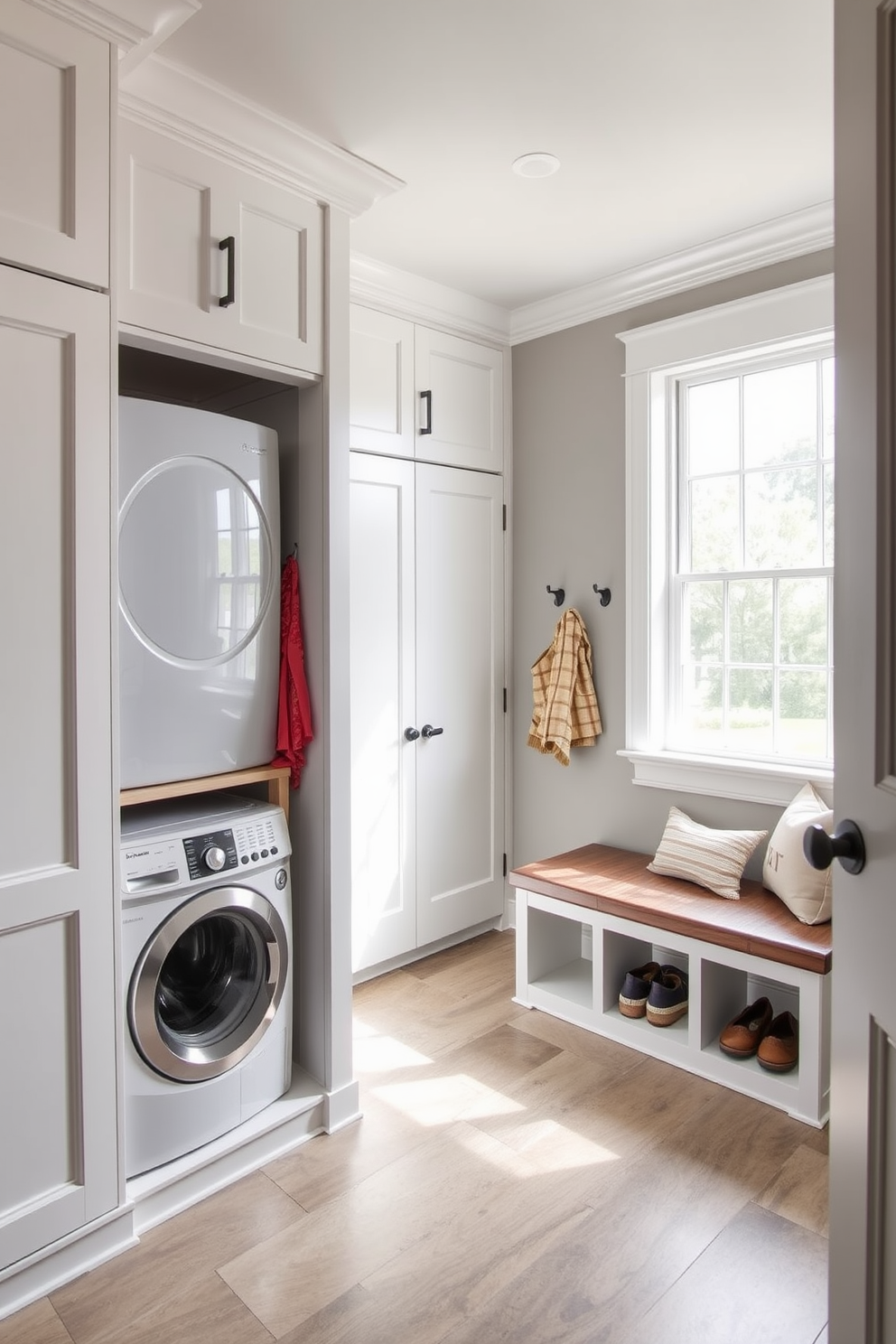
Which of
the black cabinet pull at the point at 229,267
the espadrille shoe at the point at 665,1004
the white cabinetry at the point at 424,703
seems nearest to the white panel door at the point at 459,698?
the white cabinetry at the point at 424,703

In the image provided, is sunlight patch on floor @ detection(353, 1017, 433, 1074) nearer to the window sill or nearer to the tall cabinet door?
the tall cabinet door

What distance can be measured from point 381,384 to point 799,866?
7.05ft

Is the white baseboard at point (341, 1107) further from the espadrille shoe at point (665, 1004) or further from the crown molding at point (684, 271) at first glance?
the crown molding at point (684, 271)

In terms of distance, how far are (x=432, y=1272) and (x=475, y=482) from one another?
2.66m

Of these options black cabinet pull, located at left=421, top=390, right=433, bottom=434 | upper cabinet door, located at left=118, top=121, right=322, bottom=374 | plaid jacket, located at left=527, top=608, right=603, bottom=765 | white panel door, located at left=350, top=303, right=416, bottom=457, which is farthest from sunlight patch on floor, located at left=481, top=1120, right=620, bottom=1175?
black cabinet pull, located at left=421, top=390, right=433, bottom=434

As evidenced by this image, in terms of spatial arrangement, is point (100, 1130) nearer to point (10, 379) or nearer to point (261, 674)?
point (261, 674)

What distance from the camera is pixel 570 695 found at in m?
3.40

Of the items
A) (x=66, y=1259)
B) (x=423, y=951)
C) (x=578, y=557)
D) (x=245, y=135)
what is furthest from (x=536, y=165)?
(x=66, y=1259)

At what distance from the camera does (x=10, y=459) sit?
1.63 metres

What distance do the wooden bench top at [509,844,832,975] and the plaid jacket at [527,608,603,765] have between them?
43 centimetres

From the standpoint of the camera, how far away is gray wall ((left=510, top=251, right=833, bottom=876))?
3307 millimetres

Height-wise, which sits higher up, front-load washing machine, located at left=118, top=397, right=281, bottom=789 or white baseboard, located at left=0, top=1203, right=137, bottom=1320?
front-load washing machine, located at left=118, top=397, right=281, bottom=789

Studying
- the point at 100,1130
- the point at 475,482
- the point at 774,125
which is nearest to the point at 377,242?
the point at 475,482

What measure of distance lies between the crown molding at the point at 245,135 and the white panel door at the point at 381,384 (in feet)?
2.28
